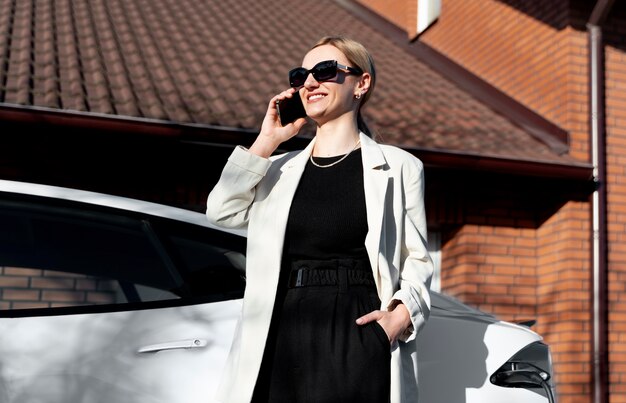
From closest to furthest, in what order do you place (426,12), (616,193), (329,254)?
1. (329,254)
2. (616,193)
3. (426,12)

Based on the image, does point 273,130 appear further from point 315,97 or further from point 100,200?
point 100,200

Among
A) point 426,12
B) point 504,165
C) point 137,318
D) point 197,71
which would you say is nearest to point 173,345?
point 137,318

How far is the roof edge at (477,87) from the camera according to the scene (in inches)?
319

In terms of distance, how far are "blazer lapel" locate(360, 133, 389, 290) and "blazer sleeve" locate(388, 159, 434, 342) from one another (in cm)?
9

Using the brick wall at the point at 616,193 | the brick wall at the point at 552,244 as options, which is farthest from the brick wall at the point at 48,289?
the brick wall at the point at 616,193

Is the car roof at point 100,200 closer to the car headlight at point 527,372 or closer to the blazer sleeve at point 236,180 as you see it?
the blazer sleeve at point 236,180

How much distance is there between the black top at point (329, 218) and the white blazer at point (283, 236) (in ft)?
0.12

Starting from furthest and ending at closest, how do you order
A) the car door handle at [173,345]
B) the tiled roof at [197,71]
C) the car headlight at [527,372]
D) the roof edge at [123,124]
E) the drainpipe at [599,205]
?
the drainpipe at [599,205] → the tiled roof at [197,71] → the roof edge at [123,124] → the car headlight at [527,372] → the car door handle at [173,345]

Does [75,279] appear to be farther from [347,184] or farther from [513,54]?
[513,54]

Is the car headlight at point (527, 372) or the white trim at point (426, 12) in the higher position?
the white trim at point (426, 12)

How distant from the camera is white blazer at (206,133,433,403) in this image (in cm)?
240

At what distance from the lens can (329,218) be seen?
8.11 ft

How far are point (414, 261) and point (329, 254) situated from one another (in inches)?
9.7

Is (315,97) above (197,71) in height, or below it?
below
